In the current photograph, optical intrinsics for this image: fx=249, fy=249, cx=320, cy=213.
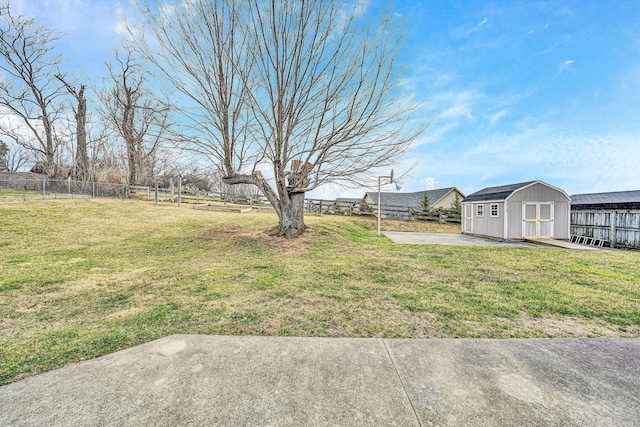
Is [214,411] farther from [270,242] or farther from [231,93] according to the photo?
[231,93]

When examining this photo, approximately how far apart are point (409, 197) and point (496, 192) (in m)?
14.7

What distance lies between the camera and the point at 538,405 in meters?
1.47

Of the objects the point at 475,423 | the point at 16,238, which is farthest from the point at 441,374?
the point at 16,238

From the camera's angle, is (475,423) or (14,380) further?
(14,380)

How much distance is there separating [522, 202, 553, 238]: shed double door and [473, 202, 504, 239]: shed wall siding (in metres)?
0.89

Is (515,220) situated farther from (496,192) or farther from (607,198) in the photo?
(607,198)

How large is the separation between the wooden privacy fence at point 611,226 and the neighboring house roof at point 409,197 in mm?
13138

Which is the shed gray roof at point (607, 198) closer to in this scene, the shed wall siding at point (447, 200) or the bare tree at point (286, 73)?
the shed wall siding at point (447, 200)

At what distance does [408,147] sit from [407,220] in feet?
44.5

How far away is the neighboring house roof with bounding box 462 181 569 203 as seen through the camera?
1155 cm

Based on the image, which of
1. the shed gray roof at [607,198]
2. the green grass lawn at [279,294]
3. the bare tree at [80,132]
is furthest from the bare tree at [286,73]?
the bare tree at [80,132]

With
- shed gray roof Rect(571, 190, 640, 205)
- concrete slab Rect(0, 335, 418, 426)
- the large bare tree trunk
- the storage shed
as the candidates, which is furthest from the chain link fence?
shed gray roof Rect(571, 190, 640, 205)

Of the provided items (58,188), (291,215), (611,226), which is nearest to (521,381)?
(291,215)

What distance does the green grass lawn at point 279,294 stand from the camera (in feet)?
8.13
